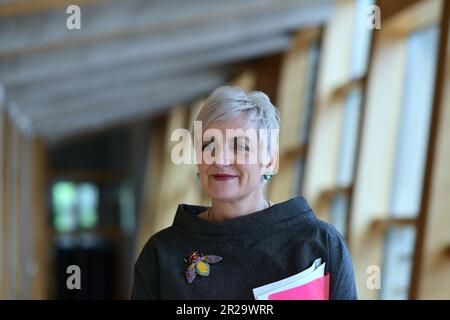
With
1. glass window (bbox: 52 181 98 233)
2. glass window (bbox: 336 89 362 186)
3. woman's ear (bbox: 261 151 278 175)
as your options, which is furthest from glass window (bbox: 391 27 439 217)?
glass window (bbox: 52 181 98 233)

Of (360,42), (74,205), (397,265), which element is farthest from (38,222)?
(397,265)

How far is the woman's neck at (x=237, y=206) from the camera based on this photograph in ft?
4.69

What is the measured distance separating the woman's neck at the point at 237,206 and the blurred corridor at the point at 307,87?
2.27 metres

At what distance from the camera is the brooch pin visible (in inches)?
54.7

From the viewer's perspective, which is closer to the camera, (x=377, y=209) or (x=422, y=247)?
(x=422, y=247)

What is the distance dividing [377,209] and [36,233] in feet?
35.5

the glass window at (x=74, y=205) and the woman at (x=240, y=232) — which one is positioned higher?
the glass window at (x=74, y=205)

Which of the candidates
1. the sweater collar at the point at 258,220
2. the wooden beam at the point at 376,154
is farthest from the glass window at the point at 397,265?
the sweater collar at the point at 258,220

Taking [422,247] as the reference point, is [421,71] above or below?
above

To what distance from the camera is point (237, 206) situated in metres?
1.43

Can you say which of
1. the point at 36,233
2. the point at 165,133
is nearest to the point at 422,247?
the point at 36,233

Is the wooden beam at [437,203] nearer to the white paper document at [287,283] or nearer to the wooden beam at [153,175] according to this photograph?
the white paper document at [287,283]

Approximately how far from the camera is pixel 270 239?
1.41 m

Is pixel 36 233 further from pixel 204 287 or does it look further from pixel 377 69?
pixel 204 287
